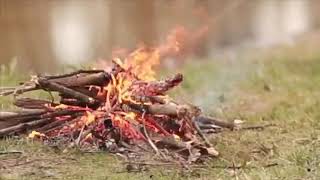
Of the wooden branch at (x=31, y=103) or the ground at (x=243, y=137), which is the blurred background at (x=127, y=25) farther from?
the wooden branch at (x=31, y=103)

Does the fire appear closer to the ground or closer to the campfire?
the campfire

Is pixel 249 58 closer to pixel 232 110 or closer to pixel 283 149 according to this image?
pixel 232 110

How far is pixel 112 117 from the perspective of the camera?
5.85 m

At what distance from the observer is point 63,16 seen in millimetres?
15625

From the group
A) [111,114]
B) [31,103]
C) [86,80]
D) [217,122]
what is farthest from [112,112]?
[217,122]

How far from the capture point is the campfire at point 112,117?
227 inches

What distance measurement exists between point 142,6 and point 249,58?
5266 millimetres

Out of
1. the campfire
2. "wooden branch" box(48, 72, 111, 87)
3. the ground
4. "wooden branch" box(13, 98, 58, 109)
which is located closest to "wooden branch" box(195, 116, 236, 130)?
the ground

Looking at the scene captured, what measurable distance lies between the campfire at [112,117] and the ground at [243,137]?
0.15 meters

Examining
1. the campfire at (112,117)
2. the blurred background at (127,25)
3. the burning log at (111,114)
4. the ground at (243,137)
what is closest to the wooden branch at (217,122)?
the ground at (243,137)

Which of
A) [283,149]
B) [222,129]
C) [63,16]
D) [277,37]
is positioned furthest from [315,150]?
[63,16]

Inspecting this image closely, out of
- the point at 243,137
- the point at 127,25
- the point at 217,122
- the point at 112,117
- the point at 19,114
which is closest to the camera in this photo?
the point at 112,117

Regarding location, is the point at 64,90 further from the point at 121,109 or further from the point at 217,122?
the point at 217,122

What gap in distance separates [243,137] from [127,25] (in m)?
8.48
